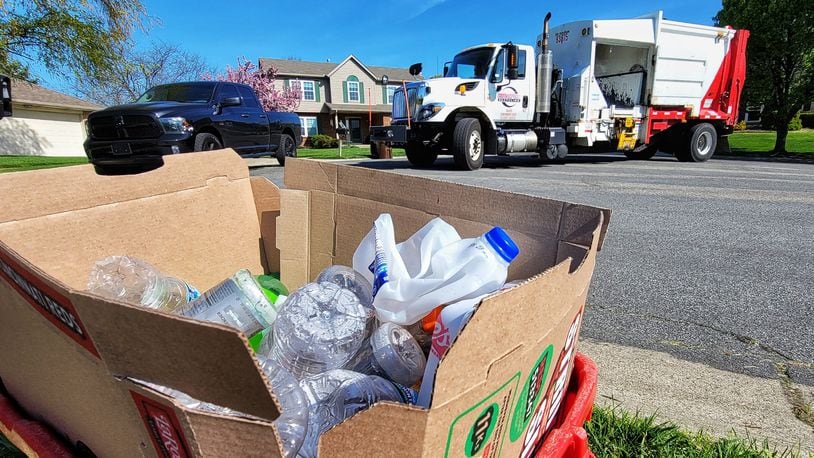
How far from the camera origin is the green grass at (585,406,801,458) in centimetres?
132

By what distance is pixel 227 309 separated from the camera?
1.20 metres

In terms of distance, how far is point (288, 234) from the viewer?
174 centimetres

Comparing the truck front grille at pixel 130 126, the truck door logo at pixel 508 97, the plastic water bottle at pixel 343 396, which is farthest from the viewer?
the truck door logo at pixel 508 97

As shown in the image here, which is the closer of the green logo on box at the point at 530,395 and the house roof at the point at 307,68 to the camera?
the green logo on box at the point at 530,395

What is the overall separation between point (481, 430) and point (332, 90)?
3563cm

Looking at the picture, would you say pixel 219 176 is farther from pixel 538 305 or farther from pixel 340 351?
pixel 538 305

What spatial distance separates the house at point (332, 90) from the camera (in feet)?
109

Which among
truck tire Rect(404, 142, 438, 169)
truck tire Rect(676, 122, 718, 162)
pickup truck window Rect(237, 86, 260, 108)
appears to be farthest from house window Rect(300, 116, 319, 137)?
truck tire Rect(676, 122, 718, 162)

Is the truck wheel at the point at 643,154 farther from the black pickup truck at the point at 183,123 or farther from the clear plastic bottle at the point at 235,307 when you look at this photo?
the clear plastic bottle at the point at 235,307

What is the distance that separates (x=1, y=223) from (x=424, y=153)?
375 inches

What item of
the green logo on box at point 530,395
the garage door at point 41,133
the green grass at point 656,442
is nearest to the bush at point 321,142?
the garage door at point 41,133

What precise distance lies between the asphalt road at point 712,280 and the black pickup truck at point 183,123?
5.94m

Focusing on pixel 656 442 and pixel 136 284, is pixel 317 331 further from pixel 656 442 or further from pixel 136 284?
pixel 656 442

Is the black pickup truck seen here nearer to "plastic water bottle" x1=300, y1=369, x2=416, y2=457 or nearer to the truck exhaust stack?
the truck exhaust stack
